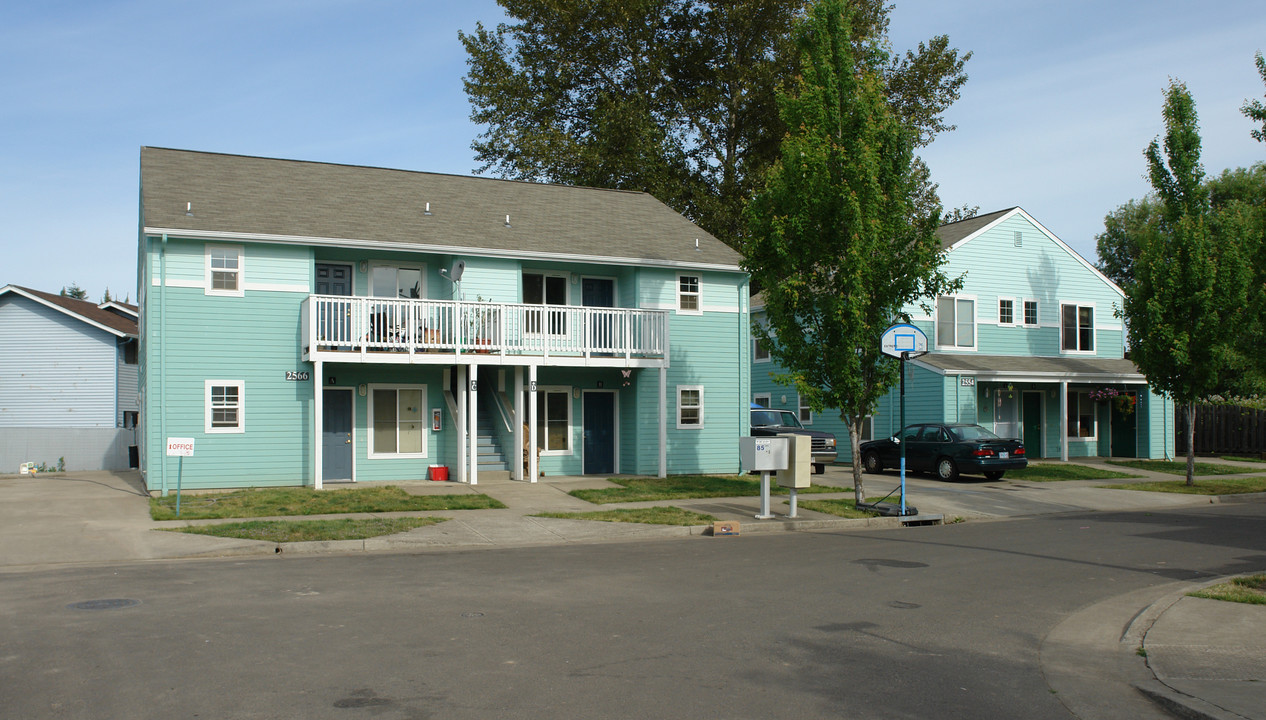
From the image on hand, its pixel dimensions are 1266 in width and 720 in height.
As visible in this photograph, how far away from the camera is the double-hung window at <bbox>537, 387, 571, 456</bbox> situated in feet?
79.5

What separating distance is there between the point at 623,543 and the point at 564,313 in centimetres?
947

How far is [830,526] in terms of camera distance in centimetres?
1652

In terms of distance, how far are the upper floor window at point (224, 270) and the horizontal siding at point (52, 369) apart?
16491mm

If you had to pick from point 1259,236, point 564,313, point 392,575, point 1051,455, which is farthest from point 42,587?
point 1051,455

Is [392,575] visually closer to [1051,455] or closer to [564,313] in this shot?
[564,313]

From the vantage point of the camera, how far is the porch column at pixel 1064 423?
30266mm

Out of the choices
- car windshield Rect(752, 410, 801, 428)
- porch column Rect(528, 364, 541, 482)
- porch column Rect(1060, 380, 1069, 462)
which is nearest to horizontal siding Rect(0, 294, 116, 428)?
porch column Rect(528, 364, 541, 482)

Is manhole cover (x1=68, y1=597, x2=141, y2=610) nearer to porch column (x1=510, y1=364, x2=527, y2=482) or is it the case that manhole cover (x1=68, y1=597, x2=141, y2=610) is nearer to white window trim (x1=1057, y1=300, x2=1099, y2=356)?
porch column (x1=510, y1=364, x2=527, y2=482)

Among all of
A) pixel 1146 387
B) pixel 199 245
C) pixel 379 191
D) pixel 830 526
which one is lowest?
pixel 830 526

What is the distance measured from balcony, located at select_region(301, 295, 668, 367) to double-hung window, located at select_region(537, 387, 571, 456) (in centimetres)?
195

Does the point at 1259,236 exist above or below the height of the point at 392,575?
above

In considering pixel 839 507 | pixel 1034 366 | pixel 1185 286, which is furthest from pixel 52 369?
pixel 1185 286

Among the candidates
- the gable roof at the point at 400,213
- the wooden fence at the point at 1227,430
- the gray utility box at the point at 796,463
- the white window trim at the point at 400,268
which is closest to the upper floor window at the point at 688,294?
the gable roof at the point at 400,213

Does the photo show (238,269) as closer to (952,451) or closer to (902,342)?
(902,342)
